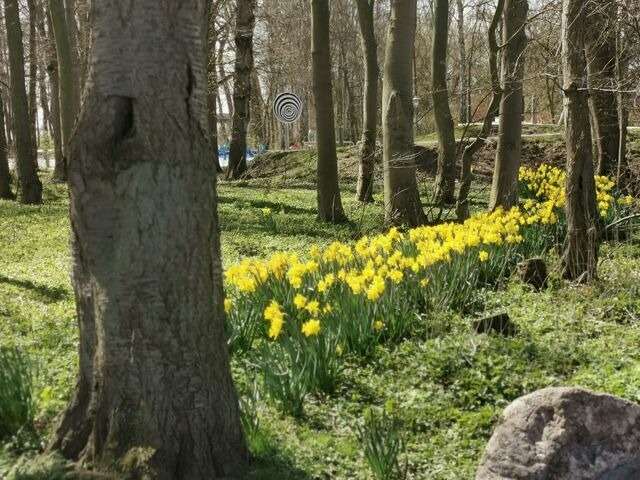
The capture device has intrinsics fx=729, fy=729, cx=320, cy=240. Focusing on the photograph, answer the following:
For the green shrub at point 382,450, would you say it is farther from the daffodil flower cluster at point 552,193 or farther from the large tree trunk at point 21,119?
the large tree trunk at point 21,119

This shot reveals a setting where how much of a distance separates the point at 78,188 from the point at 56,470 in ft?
3.68

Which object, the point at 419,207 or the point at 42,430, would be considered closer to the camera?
the point at 42,430

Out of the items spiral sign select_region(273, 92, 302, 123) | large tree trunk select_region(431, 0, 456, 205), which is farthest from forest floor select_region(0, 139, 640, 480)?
spiral sign select_region(273, 92, 302, 123)

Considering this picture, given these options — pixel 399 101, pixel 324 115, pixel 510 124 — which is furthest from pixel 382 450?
pixel 324 115

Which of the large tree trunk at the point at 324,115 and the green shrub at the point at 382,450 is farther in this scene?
the large tree trunk at the point at 324,115

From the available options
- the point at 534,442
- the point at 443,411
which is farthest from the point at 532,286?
the point at 534,442

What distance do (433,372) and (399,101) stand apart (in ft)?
20.0

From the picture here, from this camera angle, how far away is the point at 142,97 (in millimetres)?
2908

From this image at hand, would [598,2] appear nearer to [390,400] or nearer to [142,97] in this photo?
[390,400]

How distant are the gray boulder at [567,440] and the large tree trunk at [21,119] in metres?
14.0

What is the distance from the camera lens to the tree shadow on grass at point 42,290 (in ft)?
23.4

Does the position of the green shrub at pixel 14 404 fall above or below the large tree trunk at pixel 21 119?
below

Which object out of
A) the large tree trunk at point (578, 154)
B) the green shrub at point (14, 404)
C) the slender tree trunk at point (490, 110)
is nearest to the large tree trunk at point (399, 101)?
the slender tree trunk at point (490, 110)

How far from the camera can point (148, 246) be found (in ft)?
9.62
